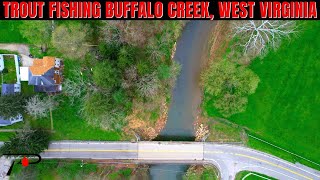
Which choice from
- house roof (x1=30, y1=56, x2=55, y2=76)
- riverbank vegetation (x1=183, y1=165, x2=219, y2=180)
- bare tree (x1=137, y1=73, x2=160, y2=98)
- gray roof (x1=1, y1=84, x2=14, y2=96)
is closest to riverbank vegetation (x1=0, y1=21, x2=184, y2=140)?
bare tree (x1=137, y1=73, x2=160, y2=98)

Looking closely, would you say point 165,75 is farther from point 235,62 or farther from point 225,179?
point 225,179

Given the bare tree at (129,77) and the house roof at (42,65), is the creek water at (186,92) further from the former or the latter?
the house roof at (42,65)

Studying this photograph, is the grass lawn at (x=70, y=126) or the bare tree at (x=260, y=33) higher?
the bare tree at (x=260, y=33)

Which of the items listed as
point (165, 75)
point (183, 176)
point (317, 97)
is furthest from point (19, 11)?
point (317, 97)

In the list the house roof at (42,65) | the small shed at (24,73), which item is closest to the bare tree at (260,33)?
the house roof at (42,65)

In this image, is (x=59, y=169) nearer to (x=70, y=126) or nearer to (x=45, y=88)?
(x=70, y=126)

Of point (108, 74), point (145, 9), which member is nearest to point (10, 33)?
point (108, 74)

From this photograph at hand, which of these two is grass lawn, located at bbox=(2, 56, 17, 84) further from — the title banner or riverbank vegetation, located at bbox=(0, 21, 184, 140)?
the title banner
